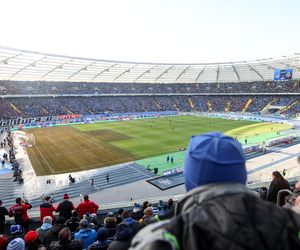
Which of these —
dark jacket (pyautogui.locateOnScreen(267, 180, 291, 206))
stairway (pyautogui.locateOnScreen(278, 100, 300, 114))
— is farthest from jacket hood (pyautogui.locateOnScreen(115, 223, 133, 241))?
stairway (pyautogui.locateOnScreen(278, 100, 300, 114))

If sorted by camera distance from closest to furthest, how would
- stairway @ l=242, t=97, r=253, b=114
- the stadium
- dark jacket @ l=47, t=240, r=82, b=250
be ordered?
the stadium → dark jacket @ l=47, t=240, r=82, b=250 → stairway @ l=242, t=97, r=253, b=114

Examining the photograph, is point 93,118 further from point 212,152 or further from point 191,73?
point 212,152

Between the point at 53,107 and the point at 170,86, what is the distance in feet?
154

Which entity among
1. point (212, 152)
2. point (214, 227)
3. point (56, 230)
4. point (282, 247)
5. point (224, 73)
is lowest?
point (56, 230)

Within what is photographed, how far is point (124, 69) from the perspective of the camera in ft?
244

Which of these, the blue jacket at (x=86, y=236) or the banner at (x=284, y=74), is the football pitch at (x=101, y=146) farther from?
the banner at (x=284, y=74)

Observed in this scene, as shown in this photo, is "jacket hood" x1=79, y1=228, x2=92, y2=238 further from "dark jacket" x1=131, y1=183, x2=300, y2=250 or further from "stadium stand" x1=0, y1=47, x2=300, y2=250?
"dark jacket" x1=131, y1=183, x2=300, y2=250

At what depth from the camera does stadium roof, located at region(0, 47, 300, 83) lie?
54.7 meters

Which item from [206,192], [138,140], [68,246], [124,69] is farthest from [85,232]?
[124,69]

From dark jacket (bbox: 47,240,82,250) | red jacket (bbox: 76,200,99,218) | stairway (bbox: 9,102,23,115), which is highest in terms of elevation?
stairway (bbox: 9,102,23,115)

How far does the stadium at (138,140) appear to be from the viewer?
1.38 meters

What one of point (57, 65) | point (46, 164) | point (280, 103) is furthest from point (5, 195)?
point (280, 103)

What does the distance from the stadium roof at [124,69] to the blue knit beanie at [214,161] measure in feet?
172

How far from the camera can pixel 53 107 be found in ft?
229
